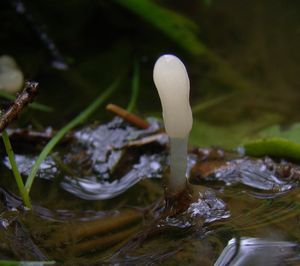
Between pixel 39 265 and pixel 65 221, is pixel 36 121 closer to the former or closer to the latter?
pixel 65 221

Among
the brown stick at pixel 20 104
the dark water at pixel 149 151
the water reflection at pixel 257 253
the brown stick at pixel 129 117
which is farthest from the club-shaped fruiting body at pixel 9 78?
Result: the water reflection at pixel 257 253

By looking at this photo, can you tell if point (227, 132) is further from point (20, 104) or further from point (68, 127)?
point (20, 104)

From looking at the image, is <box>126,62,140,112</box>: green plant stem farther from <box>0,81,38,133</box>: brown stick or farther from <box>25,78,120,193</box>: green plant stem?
<box>0,81,38,133</box>: brown stick

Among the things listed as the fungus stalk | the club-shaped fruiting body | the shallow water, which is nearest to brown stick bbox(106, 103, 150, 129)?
the shallow water

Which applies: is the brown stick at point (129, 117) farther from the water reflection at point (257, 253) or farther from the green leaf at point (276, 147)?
the water reflection at point (257, 253)

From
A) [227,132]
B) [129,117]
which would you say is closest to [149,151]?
[129,117]

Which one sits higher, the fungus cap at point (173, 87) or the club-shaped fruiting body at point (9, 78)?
the club-shaped fruiting body at point (9, 78)
